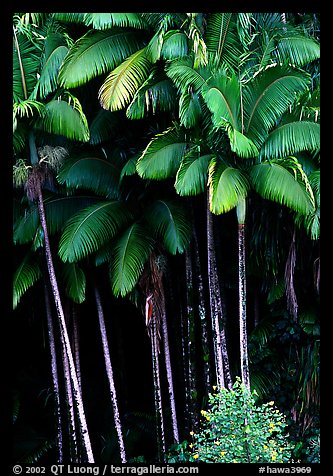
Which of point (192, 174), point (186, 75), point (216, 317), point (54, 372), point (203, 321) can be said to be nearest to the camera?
point (192, 174)

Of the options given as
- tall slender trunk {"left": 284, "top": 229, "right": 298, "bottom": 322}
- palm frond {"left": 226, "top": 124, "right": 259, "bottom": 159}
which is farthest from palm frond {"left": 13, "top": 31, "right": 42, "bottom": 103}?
tall slender trunk {"left": 284, "top": 229, "right": 298, "bottom": 322}

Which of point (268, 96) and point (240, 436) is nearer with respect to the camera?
point (240, 436)

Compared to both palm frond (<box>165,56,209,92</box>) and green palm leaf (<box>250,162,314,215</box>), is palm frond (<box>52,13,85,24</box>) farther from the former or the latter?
green palm leaf (<box>250,162,314,215</box>)

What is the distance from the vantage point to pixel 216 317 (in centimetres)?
944

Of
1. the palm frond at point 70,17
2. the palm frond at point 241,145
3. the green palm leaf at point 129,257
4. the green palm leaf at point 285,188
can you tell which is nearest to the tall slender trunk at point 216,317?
the green palm leaf at point 129,257

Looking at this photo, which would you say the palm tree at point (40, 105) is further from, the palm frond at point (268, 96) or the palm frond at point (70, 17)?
the palm frond at point (268, 96)

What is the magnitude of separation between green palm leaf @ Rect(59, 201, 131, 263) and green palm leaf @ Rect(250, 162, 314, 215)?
230cm

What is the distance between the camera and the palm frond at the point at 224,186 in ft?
25.6

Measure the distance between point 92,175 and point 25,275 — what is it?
6.01ft

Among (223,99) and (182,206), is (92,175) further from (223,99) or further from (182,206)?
(223,99)

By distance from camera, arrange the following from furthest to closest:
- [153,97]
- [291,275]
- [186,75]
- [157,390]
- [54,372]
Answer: [54,372], [157,390], [291,275], [153,97], [186,75]

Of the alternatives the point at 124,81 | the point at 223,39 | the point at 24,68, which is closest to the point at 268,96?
the point at 223,39

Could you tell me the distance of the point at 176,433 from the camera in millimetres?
10305

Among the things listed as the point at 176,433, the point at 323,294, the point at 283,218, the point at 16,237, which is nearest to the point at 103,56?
the point at 16,237
